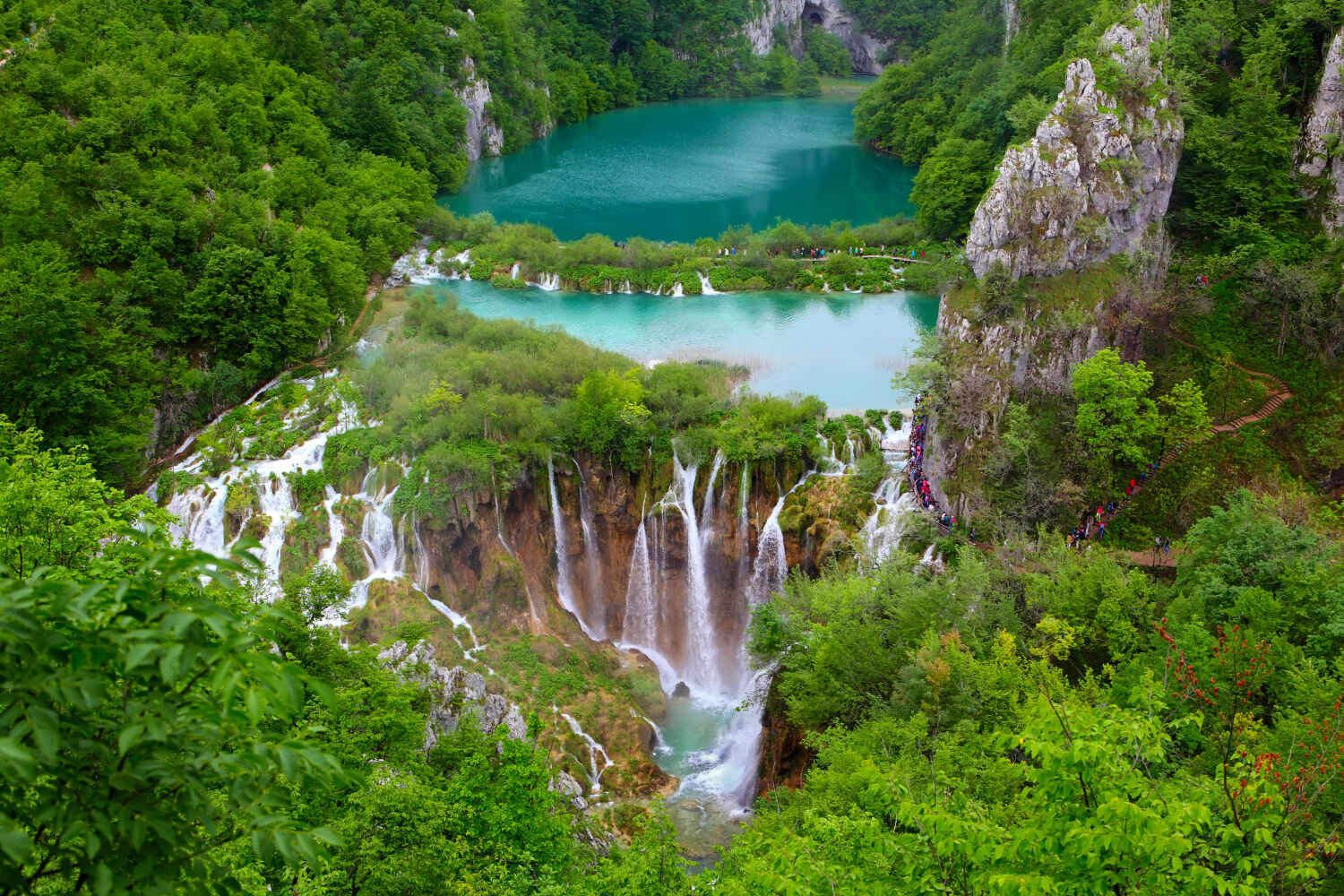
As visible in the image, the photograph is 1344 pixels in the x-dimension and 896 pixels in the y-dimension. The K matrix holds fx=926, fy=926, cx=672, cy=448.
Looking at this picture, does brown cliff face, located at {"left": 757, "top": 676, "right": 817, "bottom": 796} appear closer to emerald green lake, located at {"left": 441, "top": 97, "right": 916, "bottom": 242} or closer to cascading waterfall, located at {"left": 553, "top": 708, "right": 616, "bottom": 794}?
cascading waterfall, located at {"left": 553, "top": 708, "right": 616, "bottom": 794}

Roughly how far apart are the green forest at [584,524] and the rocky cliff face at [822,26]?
62.1 metres

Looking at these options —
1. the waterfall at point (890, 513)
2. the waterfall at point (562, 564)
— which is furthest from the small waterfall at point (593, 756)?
the waterfall at point (890, 513)

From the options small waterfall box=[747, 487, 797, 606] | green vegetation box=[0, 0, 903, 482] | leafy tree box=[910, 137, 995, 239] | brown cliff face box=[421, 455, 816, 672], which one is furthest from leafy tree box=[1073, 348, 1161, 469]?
green vegetation box=[0, 0, 903, 482]

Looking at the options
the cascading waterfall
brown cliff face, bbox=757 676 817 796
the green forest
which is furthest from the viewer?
the cascading waterfall

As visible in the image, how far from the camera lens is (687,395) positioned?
104ft

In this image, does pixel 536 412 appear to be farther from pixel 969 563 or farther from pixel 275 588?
pixel 969 563

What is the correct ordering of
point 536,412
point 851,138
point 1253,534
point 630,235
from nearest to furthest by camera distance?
point 1253,534 → point 536,412 → point 630,235 → point 851,138

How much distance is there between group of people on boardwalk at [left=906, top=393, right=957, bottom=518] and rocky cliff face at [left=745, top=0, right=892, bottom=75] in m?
96.0

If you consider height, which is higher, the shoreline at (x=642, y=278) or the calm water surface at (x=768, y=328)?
the shoreline at (x=642, y=278)

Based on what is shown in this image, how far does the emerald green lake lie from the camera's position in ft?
205

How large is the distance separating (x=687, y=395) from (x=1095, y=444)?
12.9 m

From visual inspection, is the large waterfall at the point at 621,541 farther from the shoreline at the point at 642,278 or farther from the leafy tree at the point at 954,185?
the leafy tree at the point at 954,185

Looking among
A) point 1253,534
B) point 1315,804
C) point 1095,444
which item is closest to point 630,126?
point 1095,444

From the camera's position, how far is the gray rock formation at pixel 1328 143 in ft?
108
